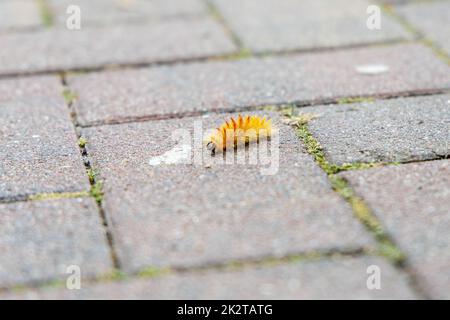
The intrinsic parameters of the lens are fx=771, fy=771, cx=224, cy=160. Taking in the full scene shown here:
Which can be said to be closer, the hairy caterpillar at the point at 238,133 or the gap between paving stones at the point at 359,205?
the gap between paving stones at the point at 359,205

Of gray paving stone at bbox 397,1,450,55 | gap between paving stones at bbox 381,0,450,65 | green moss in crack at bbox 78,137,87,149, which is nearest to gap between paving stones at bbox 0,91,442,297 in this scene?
green moss in crack at bbox 78,137,87,149

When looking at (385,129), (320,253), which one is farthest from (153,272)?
(385,129)

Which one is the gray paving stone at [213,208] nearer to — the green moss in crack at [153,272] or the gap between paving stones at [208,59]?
the green moss in crack at [153,272]

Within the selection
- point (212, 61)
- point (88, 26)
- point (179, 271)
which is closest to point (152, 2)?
point (88, 26)

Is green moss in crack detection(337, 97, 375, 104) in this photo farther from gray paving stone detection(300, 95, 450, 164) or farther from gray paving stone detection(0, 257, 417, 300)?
gray paving stone detection(0, 257, 417, 300)

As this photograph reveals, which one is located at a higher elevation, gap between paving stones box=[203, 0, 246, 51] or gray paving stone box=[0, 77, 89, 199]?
gap between paving stones box=[203, 0, 246, 51]

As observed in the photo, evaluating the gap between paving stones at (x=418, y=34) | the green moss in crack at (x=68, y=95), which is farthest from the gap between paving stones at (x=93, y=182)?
the gap between paving stones at (x=418, y=34)
